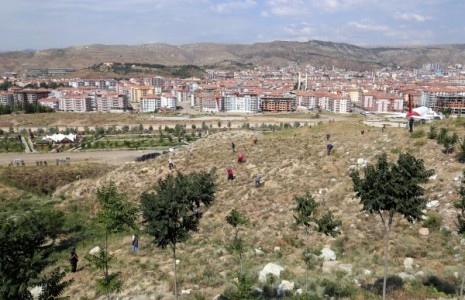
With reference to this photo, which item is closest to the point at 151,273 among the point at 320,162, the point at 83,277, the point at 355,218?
the point at 83,277

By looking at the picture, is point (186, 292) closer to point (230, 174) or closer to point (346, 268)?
point (346, 268)

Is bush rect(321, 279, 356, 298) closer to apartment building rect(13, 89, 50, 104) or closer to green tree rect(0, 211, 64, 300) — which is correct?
green tree rect(0, 211, 64, 300)

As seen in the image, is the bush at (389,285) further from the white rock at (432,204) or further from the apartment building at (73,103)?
the apartment building at (73,103)

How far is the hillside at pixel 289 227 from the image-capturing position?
44.3ft

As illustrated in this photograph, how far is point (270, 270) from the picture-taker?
44.6 feet

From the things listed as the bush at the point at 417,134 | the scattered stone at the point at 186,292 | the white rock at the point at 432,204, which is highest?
the bush at the point at 417,134

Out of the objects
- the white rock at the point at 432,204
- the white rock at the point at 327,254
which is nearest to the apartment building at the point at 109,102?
the white rock at the point at 432,204

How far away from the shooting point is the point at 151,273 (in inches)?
596

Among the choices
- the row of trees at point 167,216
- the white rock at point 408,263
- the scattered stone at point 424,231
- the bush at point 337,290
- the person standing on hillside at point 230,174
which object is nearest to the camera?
the row of trees at point 167,216

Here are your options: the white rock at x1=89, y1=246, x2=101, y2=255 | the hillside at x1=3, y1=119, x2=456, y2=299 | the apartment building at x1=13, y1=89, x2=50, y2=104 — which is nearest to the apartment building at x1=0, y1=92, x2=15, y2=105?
the apartment building at x1=13, y1=89, x2=50, y2=104

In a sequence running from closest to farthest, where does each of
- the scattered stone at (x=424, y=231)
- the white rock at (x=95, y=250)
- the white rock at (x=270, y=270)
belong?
the white rock at (x=270, y=270), the scattered stone at (x=424, y=231), the white rock at (x=95, y=250)

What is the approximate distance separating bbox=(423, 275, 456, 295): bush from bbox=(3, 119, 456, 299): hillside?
246mm

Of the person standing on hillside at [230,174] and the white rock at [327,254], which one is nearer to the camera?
the white rock at [327,254]

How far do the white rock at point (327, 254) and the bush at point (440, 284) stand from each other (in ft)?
11.2
